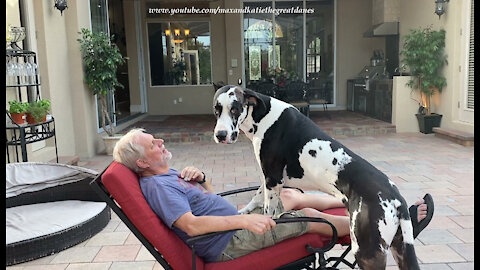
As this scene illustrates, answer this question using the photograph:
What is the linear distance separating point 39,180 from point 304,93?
5.95m

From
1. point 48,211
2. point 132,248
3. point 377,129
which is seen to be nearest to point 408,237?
point 132,248

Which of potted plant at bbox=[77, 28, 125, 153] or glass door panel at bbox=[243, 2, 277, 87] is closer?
potted plant at bbox=[77, 28, 125, 153]

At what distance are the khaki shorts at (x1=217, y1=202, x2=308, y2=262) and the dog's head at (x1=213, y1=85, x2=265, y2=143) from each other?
0.45 meters

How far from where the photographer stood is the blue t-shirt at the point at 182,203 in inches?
68.6

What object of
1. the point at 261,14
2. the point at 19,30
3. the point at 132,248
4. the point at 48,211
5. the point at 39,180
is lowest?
the point at 132,248

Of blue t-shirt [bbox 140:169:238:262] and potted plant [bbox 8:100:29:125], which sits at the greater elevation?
potted plant [bbox 8:100:29:125]

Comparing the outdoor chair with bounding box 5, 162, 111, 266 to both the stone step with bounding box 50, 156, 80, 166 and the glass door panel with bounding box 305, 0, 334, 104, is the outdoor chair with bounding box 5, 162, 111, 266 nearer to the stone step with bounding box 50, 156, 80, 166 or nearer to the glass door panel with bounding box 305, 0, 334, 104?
the stone step with bounding box 50, 156, 80, 166

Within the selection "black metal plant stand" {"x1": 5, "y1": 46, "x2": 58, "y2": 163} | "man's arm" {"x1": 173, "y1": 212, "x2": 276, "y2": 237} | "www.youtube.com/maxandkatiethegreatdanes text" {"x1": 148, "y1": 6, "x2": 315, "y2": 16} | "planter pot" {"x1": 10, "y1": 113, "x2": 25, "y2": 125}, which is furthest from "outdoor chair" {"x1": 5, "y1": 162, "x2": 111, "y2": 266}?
"www.youtube.com/maxandkatiethegreatdanes text" {"x1": 148, "y1": 6, "x2": 315, "y2": 16}

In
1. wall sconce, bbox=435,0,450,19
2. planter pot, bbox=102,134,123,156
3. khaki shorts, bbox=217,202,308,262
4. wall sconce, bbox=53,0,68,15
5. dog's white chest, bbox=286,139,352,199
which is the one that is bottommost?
planter pot, bbox=102,134,123,156

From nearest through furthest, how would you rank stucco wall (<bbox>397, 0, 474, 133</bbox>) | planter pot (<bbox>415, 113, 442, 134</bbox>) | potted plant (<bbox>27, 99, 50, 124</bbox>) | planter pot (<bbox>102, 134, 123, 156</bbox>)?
potted plant (<bbox>27, 99, 50, 124</bbox>) → planter pot (<bbox>102, 134, 123, 156</bbox>) → stucco wall (<bbox>397, 0, 474, 133</bbox>) → planter pot (<bbox>415, 113, 442, 134</bbox>)

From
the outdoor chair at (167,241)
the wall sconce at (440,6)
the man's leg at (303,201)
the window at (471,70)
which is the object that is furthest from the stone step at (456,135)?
the outdoor chair at (167,241)

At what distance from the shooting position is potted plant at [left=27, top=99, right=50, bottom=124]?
3.92 m

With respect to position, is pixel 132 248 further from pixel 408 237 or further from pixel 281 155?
pixel 408 237

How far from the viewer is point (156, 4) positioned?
1027cm
